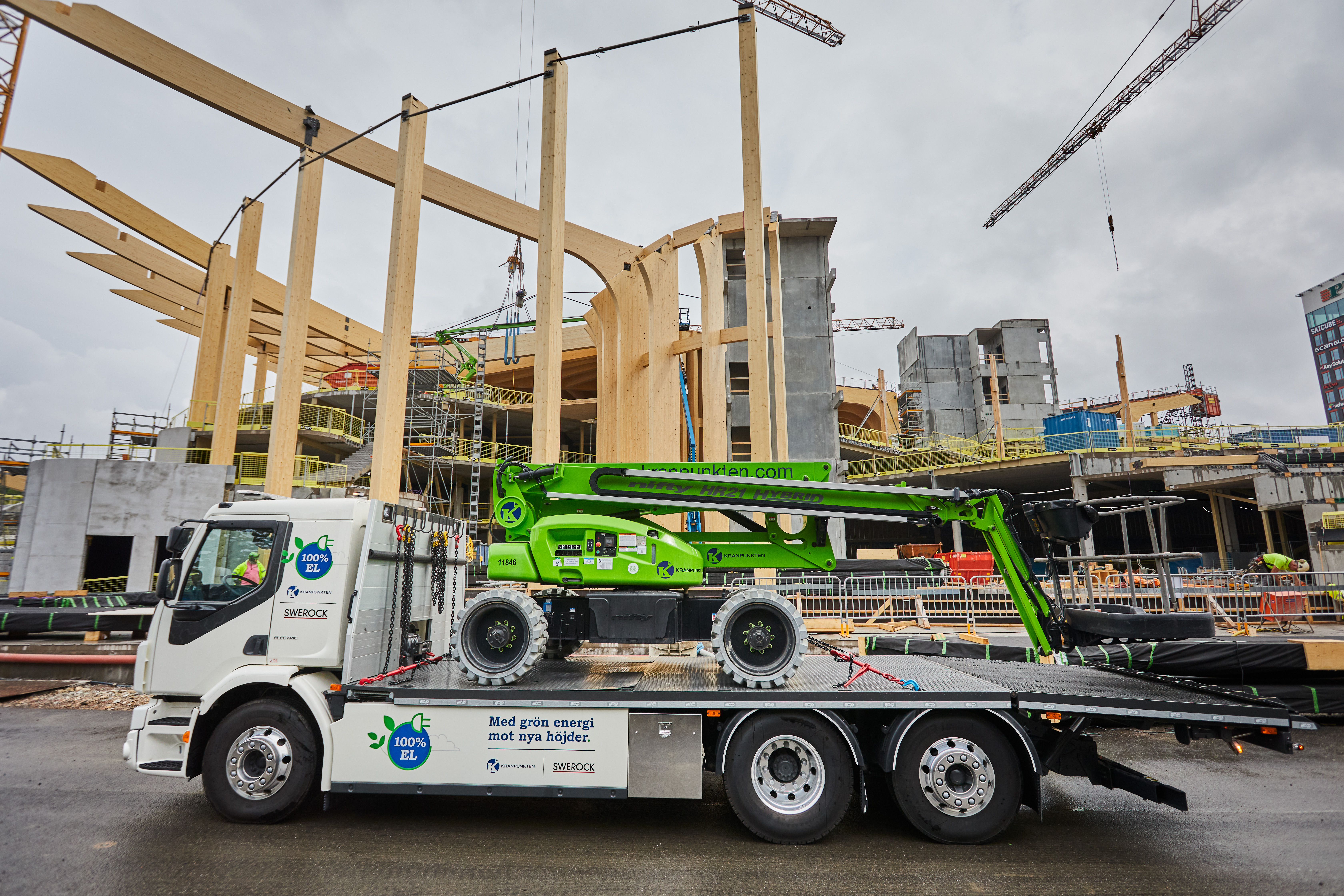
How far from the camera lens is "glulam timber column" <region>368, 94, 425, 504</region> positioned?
12.2 metres

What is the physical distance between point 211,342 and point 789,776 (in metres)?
25.6

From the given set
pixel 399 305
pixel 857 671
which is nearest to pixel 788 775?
pixel 857 671

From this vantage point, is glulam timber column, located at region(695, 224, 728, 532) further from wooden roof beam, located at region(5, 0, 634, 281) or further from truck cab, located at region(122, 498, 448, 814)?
truck cab, located at region(122, 498, 448, 814)

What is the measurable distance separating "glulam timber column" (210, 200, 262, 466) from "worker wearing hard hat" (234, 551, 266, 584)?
14.8 m

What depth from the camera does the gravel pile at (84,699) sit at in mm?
10781

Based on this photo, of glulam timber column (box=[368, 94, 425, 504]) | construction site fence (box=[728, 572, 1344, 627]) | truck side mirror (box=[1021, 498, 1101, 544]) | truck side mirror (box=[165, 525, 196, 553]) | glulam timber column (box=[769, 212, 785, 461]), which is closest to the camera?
truck side mirror (box=[165, 525, 196, 553])

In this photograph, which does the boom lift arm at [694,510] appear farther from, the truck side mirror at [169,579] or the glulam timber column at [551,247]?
the glulam timber column at [551,247]

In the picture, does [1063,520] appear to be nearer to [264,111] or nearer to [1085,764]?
[1085,764]

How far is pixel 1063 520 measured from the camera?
619 cm

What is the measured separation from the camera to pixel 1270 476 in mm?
23922

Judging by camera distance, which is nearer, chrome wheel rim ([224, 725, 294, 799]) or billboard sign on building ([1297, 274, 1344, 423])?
chrome wheel rim ([224, 725, 294, 799])

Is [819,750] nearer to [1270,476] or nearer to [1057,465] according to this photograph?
[1270,476]

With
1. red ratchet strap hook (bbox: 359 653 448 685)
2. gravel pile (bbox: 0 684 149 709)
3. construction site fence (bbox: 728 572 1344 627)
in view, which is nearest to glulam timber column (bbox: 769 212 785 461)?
construction site fence (bbox: 728 572 1344 627)

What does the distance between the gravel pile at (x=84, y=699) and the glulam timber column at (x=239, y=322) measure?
9073 mm
